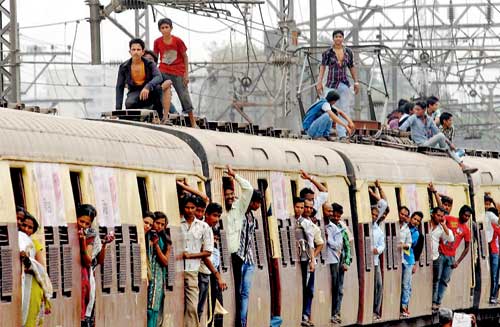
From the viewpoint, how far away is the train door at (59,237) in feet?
48.6

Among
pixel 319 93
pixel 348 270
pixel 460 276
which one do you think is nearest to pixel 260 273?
pixel 348 270

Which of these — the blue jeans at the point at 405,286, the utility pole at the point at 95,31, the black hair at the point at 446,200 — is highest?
the utility pole at the point at 95,31

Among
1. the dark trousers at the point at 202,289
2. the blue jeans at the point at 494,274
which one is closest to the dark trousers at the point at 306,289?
the dark trousers at the point at 202,289

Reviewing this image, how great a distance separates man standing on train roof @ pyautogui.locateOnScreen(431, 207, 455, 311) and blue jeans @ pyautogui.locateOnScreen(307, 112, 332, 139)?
216 centimetres

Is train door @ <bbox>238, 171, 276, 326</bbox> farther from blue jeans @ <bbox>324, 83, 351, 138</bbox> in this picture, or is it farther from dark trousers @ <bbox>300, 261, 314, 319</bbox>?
blue jeans @ <bbox>324, 83, 351, 138</bbox>

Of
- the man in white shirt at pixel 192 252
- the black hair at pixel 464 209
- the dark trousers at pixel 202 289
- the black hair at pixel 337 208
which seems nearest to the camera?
the man in white shirt at pixel 192 252

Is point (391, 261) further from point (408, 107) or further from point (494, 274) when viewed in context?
point (408, 107)

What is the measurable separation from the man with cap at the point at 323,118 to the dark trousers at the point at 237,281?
6842 millimetres

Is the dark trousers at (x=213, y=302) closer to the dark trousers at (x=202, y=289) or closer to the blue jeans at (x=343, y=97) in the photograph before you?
the dark trousers at (x=202, y=289)

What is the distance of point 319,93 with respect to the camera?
29750mm

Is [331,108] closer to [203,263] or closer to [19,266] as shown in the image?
[203,263]

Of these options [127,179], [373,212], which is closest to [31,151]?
[127,179]

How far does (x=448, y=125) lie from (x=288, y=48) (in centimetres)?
858

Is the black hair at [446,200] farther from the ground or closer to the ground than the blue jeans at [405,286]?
farther from the ground
